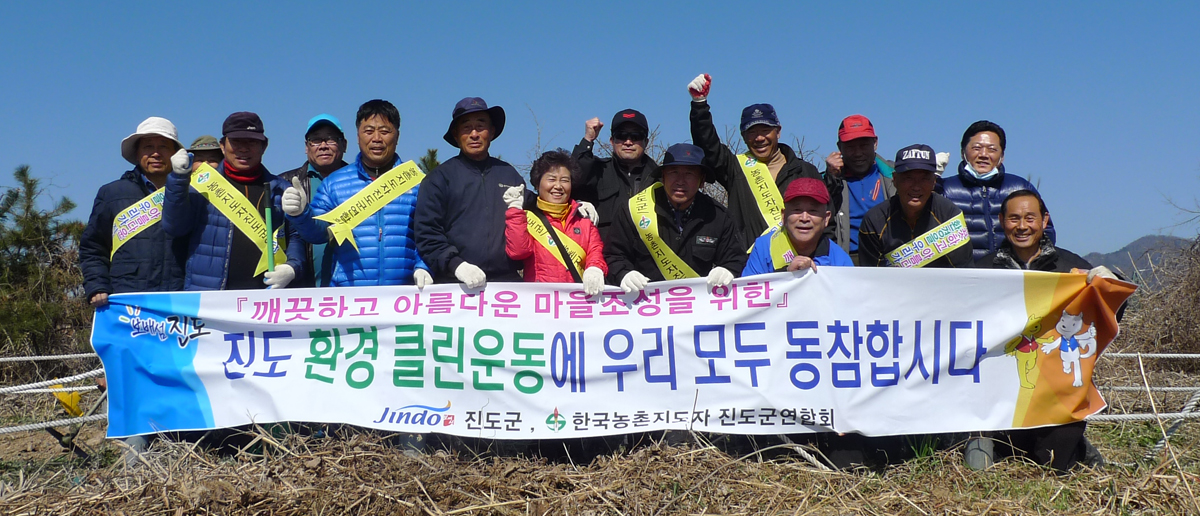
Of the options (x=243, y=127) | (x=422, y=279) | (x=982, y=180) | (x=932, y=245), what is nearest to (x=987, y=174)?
(x=982, y=180)

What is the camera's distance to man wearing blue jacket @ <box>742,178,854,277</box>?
4895 millimetres

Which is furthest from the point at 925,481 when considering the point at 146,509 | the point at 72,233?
the point at 72,233

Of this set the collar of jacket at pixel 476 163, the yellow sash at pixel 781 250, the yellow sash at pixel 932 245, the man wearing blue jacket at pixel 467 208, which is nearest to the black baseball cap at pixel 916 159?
the yellow sash at pixel 932 245

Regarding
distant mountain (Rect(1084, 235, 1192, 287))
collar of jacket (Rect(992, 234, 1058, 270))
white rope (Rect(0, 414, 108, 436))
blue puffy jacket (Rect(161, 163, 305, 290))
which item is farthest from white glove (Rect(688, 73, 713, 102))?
distant mountain (Rect(1084, 235, 1192, 287))

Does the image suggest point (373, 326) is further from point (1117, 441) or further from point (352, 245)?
point (1117, 441)

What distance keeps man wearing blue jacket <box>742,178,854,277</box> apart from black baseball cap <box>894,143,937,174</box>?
2.27ft

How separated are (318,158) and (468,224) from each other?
1.47 m

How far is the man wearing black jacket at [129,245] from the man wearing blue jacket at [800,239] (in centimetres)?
388

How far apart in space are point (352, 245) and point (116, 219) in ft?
5.39

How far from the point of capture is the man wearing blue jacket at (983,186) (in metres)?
5.89

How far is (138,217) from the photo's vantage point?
5.39m

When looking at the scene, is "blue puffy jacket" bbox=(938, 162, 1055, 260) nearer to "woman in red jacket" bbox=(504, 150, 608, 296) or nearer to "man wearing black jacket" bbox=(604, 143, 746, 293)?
"man wearing black jacket" bbox=(604, 143, 746, 293)

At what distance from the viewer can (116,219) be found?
5.41m

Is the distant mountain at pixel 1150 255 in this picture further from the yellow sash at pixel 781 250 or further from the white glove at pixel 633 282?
the white glove at pixel 633 282
